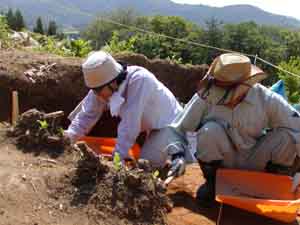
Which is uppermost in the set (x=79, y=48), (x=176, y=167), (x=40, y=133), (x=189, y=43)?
(x=40, y=133)

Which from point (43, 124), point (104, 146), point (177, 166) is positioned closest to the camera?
point (43, 124)

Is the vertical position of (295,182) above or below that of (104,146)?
above

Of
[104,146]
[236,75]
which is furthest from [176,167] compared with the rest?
[104,146]

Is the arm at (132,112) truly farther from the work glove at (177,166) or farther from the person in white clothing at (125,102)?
the work glove at (177,166)

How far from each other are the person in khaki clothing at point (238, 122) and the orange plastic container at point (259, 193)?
0.13 metres

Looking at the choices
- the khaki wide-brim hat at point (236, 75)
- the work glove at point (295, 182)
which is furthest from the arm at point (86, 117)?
the work glove at point (295, 182)

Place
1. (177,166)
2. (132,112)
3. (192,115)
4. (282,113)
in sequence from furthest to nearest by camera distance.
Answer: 1. (132,112)
2. (192,115)
3. (282,113)
4. (177,166)

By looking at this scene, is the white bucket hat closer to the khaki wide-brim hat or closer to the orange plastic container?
the khaki wide-brim hat

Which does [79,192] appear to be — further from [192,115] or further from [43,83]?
[43,83]

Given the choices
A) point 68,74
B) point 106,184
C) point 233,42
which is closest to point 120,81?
point 106,184

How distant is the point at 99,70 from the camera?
3.06 m

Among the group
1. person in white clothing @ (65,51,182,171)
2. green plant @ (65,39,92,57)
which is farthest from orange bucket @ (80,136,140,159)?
green plant @ (65,39,92,57)

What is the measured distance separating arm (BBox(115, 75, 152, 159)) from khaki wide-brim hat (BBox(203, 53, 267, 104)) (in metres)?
0.59

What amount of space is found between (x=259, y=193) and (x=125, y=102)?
107cm
